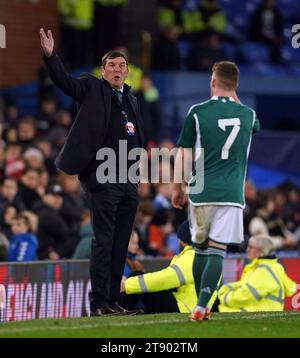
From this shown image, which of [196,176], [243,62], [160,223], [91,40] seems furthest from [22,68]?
[196,176]

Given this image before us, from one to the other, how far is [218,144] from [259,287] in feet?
11.0

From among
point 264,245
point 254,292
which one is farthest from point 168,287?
point 264,245

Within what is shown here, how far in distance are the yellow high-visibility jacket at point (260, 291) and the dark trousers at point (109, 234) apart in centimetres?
210

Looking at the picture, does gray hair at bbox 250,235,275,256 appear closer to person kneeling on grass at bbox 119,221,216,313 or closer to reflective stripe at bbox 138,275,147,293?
person kneeling on grass at bbox 119,221,216,313

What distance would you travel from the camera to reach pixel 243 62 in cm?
2472

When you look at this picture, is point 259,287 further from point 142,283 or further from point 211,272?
point 211,272

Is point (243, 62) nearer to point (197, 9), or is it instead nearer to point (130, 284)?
point (197, 9)

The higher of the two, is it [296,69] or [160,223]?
[296,69]

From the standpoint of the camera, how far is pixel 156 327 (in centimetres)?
971

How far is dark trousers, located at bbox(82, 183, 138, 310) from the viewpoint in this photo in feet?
34.8

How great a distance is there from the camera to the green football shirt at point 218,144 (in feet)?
31.8

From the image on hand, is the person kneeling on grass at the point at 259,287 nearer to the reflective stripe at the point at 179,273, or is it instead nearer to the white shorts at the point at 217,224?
the reflective stripe at the point at 179,273

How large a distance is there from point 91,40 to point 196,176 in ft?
45.9

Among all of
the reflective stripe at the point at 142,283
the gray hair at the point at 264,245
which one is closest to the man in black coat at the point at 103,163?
the reflective stripe at the point at 142,283
